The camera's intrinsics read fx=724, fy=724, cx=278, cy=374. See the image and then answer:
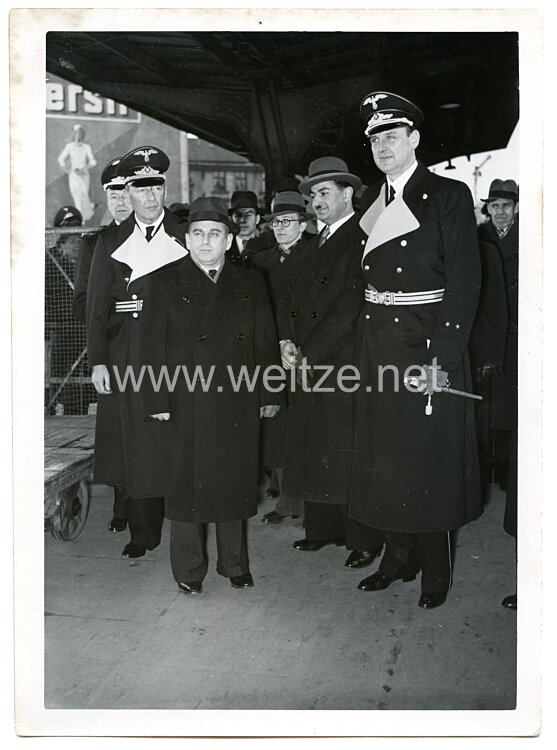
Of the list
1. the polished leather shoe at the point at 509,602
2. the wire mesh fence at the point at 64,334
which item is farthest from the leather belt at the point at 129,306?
the polished leather shoe at the point at 509,602

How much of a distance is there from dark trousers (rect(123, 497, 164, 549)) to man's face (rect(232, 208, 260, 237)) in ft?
2.61

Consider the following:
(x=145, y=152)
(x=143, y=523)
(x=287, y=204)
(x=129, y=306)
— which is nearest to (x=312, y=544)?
(x=143, y=523)

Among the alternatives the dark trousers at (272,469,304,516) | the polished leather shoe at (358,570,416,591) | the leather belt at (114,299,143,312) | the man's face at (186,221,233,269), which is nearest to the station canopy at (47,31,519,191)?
the man's face at (186,221,233,269)

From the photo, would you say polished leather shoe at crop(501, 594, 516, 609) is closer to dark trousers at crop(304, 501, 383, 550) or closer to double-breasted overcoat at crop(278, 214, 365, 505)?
dark trousers at crop(304, 501, 383, 550)

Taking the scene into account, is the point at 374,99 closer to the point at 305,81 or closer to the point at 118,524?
the point at 305,81

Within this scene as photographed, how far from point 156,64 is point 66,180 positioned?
1.27 ft

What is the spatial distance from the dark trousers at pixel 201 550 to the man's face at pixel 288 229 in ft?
2.59

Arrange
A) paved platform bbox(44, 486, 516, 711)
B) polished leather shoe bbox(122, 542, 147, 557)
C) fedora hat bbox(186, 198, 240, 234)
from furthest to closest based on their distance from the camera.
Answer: polished leather shoe bbox(122, 542, 147, 557)
fedora hat bbox(186, 198, 240, 234)
paved platform bbox(44, 486, 516, 711)

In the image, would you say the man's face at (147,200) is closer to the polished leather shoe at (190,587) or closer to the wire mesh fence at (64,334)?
the wire mesh fence at (64,334)

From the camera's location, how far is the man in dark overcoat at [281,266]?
6.52 feet

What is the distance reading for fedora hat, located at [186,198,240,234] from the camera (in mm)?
1900

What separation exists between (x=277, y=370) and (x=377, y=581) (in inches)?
24.9
